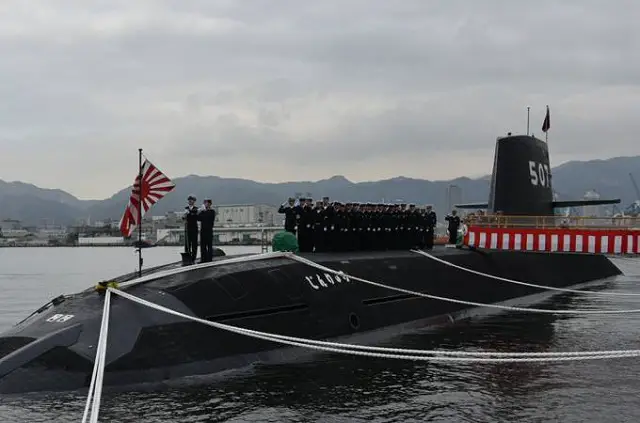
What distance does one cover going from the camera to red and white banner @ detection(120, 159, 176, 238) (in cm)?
1147

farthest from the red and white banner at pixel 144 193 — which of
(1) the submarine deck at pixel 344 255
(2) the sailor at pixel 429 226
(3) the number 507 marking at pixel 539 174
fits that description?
(3) the number 507 marking at pixel 539 174

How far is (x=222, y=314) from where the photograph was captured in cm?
1005

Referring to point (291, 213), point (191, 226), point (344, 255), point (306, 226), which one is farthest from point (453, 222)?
point (191, 226)

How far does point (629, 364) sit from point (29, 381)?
8415 millimetres

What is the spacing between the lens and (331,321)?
11484 mm

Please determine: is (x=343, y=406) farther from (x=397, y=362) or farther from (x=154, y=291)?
(x=154, y=291)

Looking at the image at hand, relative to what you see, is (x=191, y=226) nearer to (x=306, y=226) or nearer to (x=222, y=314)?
(x=306, y=226)

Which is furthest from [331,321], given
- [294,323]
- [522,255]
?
[522,255]

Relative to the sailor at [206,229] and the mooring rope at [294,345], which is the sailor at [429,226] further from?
the sailor at [206,229]

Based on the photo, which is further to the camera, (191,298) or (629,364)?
(629,364)

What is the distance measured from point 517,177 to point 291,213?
9926mm

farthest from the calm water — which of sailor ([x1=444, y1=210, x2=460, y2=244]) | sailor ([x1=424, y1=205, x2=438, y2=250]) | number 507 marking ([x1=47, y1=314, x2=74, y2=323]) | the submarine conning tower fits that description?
sailor ([x1=444, y1=210, x2=460, y2=244])

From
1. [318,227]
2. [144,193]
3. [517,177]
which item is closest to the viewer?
[144,193]

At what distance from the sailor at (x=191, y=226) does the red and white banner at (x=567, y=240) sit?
950 cm
